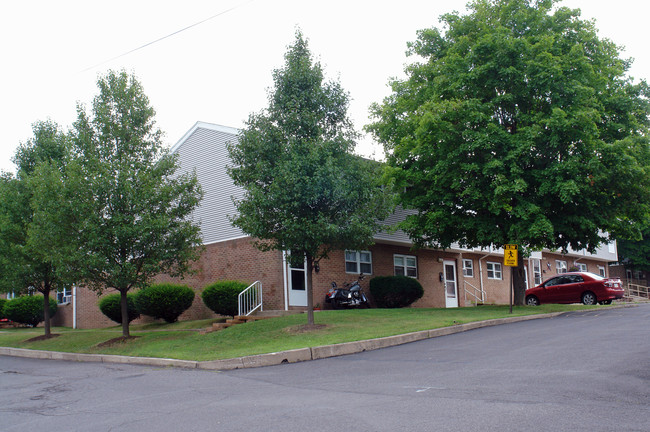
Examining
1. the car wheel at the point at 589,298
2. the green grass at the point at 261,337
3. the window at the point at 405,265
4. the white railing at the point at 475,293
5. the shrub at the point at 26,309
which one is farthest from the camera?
the white railing at the point at 475,293

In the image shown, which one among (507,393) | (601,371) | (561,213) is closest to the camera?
(507,393)

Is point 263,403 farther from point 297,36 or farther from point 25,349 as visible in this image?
point 25,349

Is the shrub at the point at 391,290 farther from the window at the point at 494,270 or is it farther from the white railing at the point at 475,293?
the window at the point at 494,270

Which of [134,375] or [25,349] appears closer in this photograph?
[134,375]

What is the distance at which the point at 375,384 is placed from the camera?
827cm

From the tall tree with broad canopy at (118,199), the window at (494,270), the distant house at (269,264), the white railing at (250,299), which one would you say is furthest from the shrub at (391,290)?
the window at (494,270)

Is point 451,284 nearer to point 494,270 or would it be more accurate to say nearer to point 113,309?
point 494,270

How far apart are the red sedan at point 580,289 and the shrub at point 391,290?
23.3 ft

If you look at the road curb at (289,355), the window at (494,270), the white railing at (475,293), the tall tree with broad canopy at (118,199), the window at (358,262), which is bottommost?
the road curb at (289,355)

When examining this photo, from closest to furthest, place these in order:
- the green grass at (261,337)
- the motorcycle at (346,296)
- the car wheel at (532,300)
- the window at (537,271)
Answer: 1. the green grass at (261,337)
2. the motorcycle at (346,296)
3. the car wheel at (532,300)
4. the window at (537,271)

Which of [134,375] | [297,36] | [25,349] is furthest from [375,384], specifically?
[25,349]

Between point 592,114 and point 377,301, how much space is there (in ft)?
36.6

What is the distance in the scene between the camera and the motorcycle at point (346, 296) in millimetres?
21484

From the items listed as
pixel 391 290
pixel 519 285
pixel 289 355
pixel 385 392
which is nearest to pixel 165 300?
pixel 391 290
